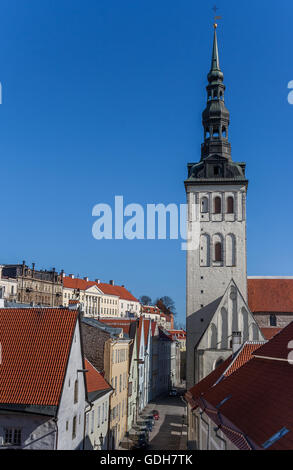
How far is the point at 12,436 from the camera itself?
738 inches

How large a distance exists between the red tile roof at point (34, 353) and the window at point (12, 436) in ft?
3.75

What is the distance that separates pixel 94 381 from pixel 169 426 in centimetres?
1910

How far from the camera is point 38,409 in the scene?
18500 millimetres

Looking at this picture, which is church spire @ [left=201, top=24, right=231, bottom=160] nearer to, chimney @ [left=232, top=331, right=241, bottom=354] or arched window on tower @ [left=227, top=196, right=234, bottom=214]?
arched window on tower @ [left=227, top=196, right=234, bottom=214]

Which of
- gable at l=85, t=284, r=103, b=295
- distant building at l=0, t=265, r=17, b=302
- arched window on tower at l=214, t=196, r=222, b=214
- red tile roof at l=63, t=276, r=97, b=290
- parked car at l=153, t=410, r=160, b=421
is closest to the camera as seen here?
parked car at l=153, t=410, r=160, b=421

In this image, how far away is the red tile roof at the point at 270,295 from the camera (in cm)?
5552

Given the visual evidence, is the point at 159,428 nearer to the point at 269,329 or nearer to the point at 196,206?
the point at 269,329

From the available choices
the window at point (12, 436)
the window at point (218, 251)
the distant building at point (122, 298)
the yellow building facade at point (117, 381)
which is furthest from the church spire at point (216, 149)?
the distant building at point (122, 298)

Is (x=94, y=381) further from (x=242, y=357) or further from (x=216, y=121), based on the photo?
(x=216, y=121)

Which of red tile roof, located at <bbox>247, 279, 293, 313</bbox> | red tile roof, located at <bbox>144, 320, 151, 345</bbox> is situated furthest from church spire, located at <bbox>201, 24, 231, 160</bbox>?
red tile roof, located at <bbox>144, 320, 151, 345</bbox>

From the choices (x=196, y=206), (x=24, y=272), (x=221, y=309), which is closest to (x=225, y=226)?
(x=196, y=206)

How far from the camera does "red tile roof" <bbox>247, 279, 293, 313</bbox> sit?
55.5 meters

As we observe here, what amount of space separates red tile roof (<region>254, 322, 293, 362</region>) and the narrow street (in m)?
19.2
